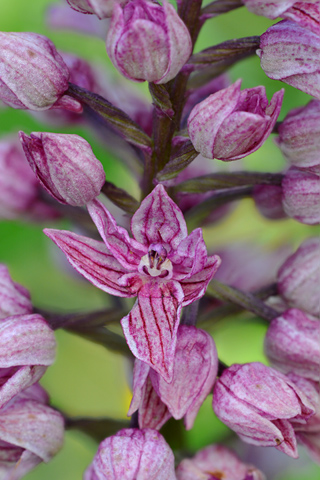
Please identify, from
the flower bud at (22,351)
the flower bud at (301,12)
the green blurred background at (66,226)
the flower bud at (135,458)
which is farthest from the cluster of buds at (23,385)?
the green blurred background at (66,226)

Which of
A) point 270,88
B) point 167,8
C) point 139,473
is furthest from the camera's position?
point 270,88

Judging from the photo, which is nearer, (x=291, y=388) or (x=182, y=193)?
(x=291, y=388)

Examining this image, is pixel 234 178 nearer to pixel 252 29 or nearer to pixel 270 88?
pixel 270 88

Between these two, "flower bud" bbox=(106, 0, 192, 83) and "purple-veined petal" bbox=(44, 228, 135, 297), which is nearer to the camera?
"flower bud" bbox=(106, 0, 192, 83)

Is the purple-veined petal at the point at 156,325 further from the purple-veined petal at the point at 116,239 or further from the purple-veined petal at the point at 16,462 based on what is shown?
the purple-veined petal at the point at 16,462

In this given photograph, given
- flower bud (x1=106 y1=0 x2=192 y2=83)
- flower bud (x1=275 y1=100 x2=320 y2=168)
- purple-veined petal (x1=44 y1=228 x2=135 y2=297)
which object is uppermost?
flower bud (x1=106 y1=0 x2=192 y2=83)

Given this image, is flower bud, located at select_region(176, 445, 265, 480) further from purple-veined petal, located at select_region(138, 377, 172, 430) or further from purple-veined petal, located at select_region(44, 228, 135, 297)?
purple-veined petal, located at select_region(44, 228, 135, 297)

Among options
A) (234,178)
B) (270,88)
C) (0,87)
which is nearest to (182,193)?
(234,178)

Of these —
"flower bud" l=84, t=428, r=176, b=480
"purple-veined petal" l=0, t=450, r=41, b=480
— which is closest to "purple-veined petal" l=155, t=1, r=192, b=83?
"flower bud" l=84, t=428, r=176, b=480
